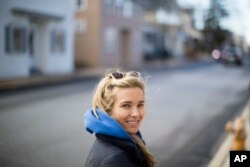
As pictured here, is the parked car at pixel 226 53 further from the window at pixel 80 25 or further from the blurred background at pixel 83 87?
the window at pixel 80 25

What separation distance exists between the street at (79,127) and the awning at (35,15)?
221 inches

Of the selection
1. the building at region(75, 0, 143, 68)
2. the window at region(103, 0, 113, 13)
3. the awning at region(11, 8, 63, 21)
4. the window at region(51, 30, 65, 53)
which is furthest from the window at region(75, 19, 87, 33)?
the awning at region(11, 8, 63, 21)

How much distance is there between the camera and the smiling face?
1837mm

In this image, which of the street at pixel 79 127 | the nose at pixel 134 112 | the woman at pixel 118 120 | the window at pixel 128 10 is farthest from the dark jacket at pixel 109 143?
the window at pixel 128 10

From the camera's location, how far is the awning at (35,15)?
18578 mm

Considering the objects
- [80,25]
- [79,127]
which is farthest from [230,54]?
[80,25]

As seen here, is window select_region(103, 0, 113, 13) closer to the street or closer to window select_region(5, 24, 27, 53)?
window select_region(5, 24, 27, 53)

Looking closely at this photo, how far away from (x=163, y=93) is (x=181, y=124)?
5.82m

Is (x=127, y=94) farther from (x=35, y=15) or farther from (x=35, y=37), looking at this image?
(x=35, y=37)

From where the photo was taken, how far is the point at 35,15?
2006 cm

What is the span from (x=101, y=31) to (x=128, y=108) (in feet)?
91.2

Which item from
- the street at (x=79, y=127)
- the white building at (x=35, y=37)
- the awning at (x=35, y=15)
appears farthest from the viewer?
the awning at (x=35, y=15)

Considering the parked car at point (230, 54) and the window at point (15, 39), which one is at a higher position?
the window at point (15, 39)

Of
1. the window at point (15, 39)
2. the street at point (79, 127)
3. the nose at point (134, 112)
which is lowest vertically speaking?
the street at point (79, 127)
